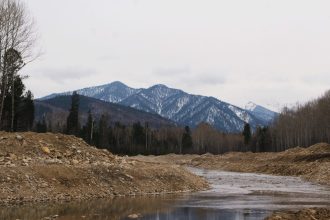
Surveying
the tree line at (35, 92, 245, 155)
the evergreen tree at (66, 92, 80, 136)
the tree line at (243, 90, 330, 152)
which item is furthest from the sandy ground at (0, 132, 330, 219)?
the evergreen tree at (66, 92, 80, 136)

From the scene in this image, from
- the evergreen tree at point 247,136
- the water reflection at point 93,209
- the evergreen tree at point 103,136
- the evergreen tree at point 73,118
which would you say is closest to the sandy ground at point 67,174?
the water reflection at point 93,209

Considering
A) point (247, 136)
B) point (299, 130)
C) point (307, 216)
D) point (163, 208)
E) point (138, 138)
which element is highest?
point (247, 136)

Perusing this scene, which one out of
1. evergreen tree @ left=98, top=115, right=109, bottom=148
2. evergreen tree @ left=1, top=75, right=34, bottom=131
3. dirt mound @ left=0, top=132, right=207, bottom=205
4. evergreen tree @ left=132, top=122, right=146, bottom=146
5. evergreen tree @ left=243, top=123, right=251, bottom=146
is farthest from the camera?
evergreen tree @ left=243, top=123, right=251, bottom=146

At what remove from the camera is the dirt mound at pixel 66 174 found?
87.6ft

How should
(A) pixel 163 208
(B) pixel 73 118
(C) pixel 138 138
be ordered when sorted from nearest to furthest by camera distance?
(A) pixel 163 208, (B) pixel 73 118, (C) pixel 138 138

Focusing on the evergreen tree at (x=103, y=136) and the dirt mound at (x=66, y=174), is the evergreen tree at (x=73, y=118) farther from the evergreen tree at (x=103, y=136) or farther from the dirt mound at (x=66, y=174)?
the dirt mound at (x=66, y=174)

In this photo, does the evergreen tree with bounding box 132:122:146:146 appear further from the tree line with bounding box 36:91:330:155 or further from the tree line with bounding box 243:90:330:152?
the tree line with bounding box 243:90:330:152

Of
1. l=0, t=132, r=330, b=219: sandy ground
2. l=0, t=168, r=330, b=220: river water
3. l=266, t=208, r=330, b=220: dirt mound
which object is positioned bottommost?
l=0, t=168, r=330, b=220: river water

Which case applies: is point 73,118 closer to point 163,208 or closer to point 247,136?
point 247,136

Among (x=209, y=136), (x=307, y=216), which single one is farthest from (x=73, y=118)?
(x=307, y=216)

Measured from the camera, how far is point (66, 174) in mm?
29266

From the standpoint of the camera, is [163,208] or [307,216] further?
[163,208]

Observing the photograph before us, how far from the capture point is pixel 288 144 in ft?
435

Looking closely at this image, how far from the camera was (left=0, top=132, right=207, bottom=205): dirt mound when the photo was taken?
26703 millimetres
